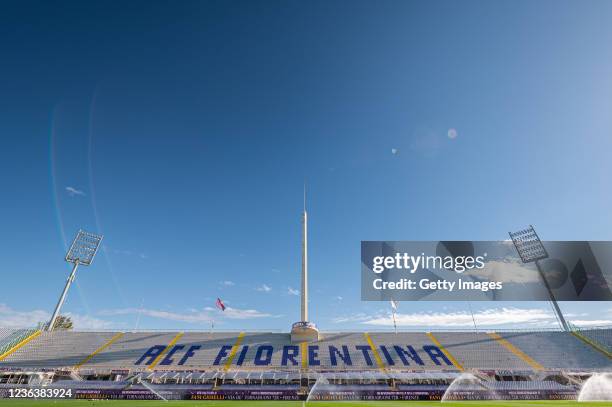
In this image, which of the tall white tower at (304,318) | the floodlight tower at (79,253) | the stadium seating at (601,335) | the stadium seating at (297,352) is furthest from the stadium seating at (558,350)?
the floodlight tower at (79,253)

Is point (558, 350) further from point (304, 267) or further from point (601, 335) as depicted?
point (304, 267)

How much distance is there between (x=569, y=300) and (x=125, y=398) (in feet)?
199

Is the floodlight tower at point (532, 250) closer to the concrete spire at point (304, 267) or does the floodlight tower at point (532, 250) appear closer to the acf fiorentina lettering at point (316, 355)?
the acf fiorentina lettering at point (316, 355)

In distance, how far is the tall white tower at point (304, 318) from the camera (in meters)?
51.7

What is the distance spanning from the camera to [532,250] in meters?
58.4

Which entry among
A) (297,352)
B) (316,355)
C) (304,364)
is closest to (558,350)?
(316,355)

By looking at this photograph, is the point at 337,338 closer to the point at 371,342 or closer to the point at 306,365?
the point at 371,342

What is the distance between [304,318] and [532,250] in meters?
40.7

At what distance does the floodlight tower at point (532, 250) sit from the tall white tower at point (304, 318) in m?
37.4

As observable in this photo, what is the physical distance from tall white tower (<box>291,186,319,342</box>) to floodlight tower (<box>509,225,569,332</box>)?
37357mm

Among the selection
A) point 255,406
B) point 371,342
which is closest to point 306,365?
point 371,342

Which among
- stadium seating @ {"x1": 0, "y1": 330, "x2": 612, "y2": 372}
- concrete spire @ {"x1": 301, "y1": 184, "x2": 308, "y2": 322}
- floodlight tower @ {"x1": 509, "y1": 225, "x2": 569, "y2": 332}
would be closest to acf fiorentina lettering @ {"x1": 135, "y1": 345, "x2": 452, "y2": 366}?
stadium seating @ {"x1": 0, "y1": 330, "x2": 612, "y2": 372}

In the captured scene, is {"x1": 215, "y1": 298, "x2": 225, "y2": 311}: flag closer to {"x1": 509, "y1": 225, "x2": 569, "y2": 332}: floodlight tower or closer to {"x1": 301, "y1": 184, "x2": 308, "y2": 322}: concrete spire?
{"x1": 301, "y1": 184, "x2": 308, "y2": 322}: concrete spire

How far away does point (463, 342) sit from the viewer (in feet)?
167
